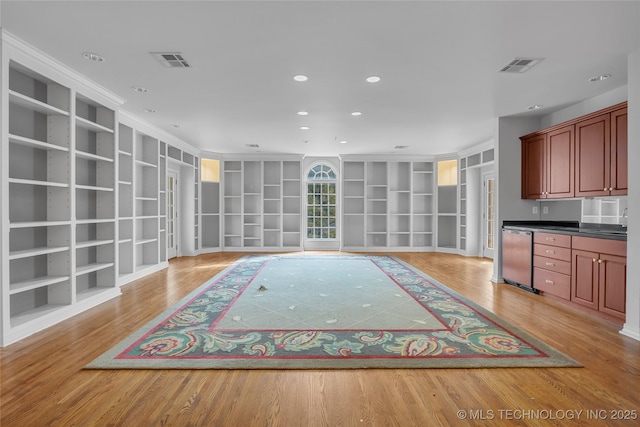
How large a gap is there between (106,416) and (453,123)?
6.25 meters

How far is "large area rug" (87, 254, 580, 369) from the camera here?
265 centimetres

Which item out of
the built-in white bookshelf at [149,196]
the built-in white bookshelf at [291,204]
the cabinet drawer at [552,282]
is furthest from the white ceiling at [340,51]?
the built-in white bookshelf at [291,204]

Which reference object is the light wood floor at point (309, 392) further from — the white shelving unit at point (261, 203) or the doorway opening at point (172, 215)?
the white shelving unit at point (261, 203)

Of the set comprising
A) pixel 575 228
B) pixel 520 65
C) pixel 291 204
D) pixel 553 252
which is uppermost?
pixel 520 65

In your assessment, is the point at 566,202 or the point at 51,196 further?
the point at 566,202

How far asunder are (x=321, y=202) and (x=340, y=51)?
23.2ft

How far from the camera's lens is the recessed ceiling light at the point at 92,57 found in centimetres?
344

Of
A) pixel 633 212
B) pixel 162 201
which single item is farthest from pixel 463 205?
pixel 162 201

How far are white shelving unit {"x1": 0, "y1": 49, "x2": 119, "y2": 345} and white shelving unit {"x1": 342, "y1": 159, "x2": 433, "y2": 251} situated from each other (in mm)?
6461

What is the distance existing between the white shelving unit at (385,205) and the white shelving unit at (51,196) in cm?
646

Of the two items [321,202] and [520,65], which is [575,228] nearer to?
[520,65]

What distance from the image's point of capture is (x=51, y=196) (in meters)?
3.82

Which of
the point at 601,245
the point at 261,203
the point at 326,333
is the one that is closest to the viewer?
the point at 326,333

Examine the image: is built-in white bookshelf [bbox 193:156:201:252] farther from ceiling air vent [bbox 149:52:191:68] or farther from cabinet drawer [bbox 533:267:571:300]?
cabinet drawer [bbox 533:267:571:300]
